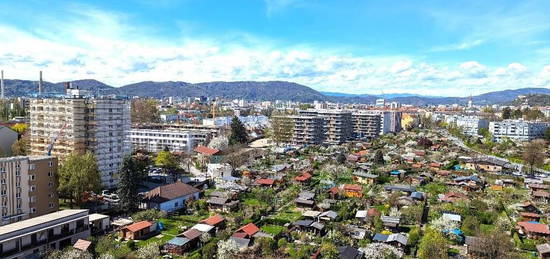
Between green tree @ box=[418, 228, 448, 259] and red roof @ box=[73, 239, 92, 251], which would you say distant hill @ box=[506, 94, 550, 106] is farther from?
red roof @ box=[73, 239, 92, 251]

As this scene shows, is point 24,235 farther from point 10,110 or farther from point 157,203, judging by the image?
point 10,110

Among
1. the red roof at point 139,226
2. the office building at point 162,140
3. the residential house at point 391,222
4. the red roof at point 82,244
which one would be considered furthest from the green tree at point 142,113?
the residential house at point 391,222

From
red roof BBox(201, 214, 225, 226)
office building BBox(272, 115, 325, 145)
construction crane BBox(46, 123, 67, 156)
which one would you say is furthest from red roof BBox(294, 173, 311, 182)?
office building BBox(272, 115, 325, 145)

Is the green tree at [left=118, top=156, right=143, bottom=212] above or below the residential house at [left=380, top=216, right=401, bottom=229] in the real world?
above

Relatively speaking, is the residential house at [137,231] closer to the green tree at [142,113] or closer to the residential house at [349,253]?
the residential house at [349,253]

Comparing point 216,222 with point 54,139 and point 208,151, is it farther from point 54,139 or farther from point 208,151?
point 208,151

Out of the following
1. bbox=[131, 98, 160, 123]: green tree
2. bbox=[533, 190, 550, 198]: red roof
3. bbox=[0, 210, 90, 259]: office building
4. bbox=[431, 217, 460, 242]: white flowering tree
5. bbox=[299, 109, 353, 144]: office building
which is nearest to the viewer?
bbox=[0, 210, 90, 259]: office building
